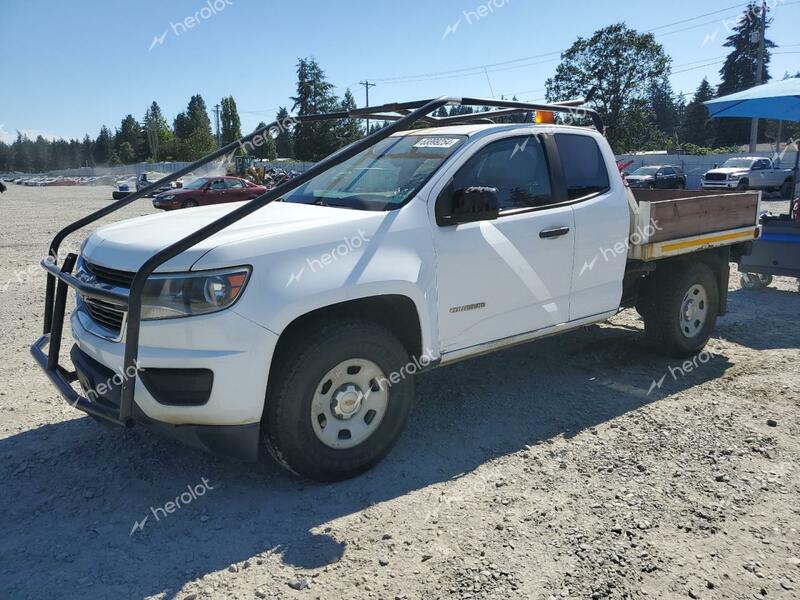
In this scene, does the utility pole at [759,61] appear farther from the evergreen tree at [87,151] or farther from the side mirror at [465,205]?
the evergreen tree at [87,151]

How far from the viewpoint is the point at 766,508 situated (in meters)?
3.37

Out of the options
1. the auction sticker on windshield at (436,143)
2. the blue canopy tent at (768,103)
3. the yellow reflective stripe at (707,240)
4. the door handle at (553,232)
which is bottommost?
the yellow reflective stripe at (707,240)

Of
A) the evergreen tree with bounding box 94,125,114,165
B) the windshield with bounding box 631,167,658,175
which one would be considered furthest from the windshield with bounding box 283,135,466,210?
the evergreen tree with bounding box 94,125,114,165

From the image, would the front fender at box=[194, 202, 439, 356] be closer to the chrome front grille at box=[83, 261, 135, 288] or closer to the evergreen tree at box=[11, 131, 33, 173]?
the chrome front grille at box=[83, 261, 135, 288]

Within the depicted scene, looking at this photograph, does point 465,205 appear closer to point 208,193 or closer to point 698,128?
point 208,193

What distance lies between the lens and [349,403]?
3.52 metres

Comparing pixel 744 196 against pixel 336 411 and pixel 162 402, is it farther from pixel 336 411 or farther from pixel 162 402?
pixel 162 402

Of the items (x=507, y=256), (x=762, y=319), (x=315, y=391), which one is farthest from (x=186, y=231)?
(x=762, y=319)

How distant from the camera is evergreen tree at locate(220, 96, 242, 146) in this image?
324ft

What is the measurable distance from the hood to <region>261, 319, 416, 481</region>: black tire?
58 centimetres

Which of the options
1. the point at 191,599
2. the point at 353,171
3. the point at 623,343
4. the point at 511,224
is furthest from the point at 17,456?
the point at 623,343

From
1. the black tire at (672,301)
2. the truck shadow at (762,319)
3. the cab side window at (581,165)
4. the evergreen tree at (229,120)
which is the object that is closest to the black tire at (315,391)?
the cab side window at (581,165)

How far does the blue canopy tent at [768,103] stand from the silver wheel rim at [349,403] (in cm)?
858

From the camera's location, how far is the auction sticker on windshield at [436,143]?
4129mm
